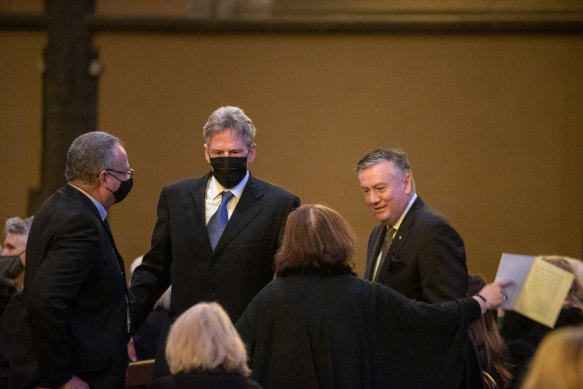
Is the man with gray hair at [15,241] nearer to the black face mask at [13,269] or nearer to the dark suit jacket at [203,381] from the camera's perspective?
the black face mask at [13,269]

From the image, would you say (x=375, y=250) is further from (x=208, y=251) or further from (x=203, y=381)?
(x=203, y=381)

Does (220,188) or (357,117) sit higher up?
(357,117)

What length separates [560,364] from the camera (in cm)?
196

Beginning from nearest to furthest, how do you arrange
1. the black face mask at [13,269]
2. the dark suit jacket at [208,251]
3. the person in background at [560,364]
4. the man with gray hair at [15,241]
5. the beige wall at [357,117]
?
the person in background at [560,364], the dark suit jacket at [208,251], the black face mask at [13,269], the man with gray hair at [15,241], the beige wall at [357,117]

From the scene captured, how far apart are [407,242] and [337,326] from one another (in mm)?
674

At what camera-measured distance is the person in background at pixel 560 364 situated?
6.39 ft

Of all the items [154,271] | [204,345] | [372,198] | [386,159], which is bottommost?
[154,271]

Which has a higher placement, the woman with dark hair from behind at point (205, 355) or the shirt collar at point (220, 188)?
the shirt collar at point (220, 188)

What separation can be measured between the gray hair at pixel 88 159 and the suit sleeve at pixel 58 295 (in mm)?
251

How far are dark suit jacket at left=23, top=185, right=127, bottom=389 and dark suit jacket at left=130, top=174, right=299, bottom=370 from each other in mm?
331

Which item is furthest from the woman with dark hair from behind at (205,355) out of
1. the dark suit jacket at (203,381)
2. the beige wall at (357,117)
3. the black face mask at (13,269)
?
the beige wall at (357,117)

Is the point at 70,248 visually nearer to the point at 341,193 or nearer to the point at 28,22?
the point at 341,193

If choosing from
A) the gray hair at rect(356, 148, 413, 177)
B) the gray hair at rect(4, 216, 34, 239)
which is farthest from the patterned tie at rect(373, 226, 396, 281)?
the gray hair at rect(4, 216, 34, 239)

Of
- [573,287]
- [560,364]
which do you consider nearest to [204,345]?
[560,364]
